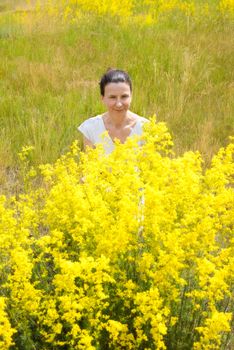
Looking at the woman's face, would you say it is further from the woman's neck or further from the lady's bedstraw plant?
the lady's bedstraw plant

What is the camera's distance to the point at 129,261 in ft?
7.06

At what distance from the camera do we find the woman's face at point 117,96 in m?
3.49

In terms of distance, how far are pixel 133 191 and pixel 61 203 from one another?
0.35 meters

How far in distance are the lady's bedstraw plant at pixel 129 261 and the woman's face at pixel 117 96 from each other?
112 centimetres

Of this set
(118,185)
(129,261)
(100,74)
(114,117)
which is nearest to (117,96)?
(114,117)

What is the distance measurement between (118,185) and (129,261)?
1.12 ft

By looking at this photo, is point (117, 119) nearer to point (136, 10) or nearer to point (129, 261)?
point (129, 261)

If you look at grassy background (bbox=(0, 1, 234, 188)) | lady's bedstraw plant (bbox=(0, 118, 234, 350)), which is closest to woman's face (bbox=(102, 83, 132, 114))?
grassy background (bbox=(0, 1, 234, 188))

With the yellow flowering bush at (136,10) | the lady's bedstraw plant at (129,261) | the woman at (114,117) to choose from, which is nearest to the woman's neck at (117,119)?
the woman at (114,117)

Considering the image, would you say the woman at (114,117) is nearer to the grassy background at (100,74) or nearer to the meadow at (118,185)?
the meadow at (118,185)

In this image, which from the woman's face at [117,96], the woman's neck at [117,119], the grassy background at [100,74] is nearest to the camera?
the woman's face at [117,96]

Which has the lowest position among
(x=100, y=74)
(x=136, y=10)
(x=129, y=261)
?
(x=129, y=261)

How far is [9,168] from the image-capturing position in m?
4.17

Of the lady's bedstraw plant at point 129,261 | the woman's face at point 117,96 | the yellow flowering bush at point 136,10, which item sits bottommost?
the lady's bedstraw plant at point 129,261
